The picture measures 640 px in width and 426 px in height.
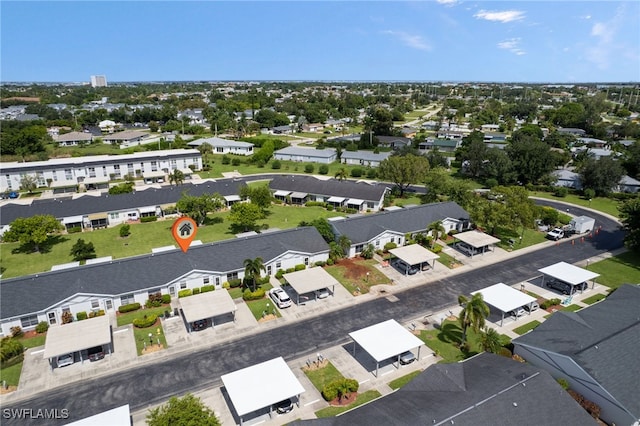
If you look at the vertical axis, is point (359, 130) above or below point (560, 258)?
above

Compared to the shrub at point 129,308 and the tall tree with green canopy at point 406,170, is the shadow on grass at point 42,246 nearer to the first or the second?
the shrub at point 129,308

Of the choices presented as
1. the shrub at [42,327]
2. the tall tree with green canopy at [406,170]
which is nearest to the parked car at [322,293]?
the shrub at [42,327]

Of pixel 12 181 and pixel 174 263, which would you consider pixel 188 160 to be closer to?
pixel 12 181

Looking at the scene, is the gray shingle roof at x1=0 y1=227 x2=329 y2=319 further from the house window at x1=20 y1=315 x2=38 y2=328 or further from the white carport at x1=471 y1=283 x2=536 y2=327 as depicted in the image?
the white carport at x1=471 y1=283 x2=536 y2=327

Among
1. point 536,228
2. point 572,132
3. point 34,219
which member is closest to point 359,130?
point 572,132

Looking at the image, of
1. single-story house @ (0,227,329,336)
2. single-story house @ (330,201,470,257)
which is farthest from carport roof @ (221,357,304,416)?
single-story house @ (330,201,470,257)
